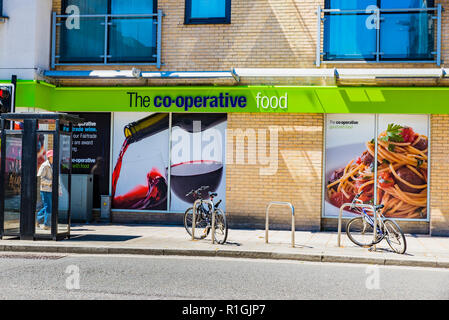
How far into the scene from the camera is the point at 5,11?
14156 millimetres

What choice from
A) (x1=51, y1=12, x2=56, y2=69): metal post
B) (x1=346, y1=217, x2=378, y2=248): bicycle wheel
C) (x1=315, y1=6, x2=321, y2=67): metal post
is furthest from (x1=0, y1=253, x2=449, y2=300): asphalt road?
(x1=51, y1=12, x2=56, y2=69): metal post

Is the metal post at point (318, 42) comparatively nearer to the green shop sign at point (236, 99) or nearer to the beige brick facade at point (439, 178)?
the green shop sign at point (236, 99)

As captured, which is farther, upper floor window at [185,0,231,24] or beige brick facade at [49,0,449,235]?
upper floor window at [185,0,231,24]

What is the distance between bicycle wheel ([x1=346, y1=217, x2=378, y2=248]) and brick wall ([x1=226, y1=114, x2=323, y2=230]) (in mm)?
2285

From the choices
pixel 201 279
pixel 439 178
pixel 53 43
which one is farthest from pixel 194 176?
pixel 201 279

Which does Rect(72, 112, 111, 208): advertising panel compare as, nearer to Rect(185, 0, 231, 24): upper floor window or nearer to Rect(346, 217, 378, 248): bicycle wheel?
Rect(185, 0, 231, 24): upper floor window

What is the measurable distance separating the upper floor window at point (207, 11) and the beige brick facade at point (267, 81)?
15 centimetres

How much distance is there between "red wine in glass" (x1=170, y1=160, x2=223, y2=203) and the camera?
46.9 feet

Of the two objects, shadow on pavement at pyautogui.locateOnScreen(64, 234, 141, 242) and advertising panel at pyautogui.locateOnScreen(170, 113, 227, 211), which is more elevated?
advertising panel at pyautogui.locateOnScreen(170, 113, 227, 211)

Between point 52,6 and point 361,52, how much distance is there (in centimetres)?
803

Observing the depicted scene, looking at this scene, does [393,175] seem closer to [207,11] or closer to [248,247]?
[248,247]

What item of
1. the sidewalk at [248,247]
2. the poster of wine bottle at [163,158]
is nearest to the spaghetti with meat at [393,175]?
the sidewalk at [248,247]
